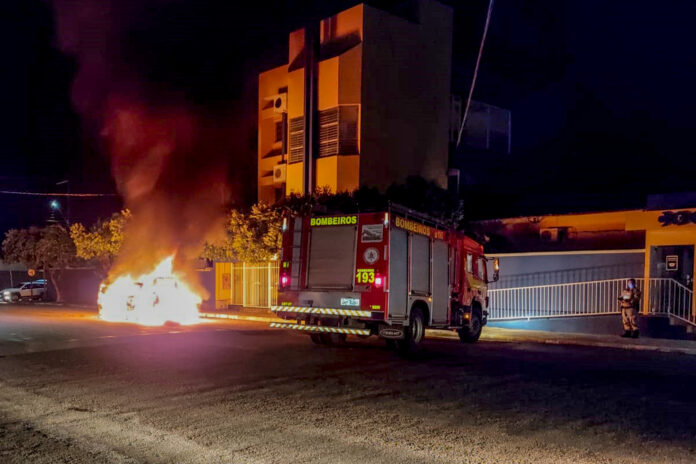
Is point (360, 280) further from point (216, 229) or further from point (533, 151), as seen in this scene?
point (533, 151)

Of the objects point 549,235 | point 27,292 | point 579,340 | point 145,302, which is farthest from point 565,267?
point 27,292

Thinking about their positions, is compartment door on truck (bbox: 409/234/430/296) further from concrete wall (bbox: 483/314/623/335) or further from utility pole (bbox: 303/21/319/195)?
utility pole (bbox: 303/21/319/195)

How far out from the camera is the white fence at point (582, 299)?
17.5m

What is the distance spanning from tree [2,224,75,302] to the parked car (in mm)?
828

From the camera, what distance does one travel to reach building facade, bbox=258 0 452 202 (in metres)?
26.3

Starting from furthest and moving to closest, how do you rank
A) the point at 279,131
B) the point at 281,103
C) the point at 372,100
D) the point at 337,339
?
the point at 279,131 < the point at 281,103 < the point at 372,100 < the point at 337,339

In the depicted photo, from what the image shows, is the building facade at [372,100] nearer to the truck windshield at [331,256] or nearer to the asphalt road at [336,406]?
the truck windshield at [331,256]

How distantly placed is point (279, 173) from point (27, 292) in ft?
68.0

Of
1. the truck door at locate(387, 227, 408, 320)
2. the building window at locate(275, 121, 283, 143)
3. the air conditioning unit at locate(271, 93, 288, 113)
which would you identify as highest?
the air conditioning unit at locate(271, 93, 288, 113)

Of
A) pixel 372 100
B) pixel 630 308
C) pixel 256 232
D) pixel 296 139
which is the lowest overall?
pixel 630 308

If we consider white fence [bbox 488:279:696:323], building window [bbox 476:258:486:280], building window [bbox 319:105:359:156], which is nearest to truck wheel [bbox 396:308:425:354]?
building window [bbox 476:258:486:280]

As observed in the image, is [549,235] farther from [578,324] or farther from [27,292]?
[27,292]

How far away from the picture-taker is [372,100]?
26.5 m

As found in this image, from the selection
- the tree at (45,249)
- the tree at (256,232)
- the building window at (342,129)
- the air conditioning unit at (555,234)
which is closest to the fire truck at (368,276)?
the air conditioning unit at (555,234)
